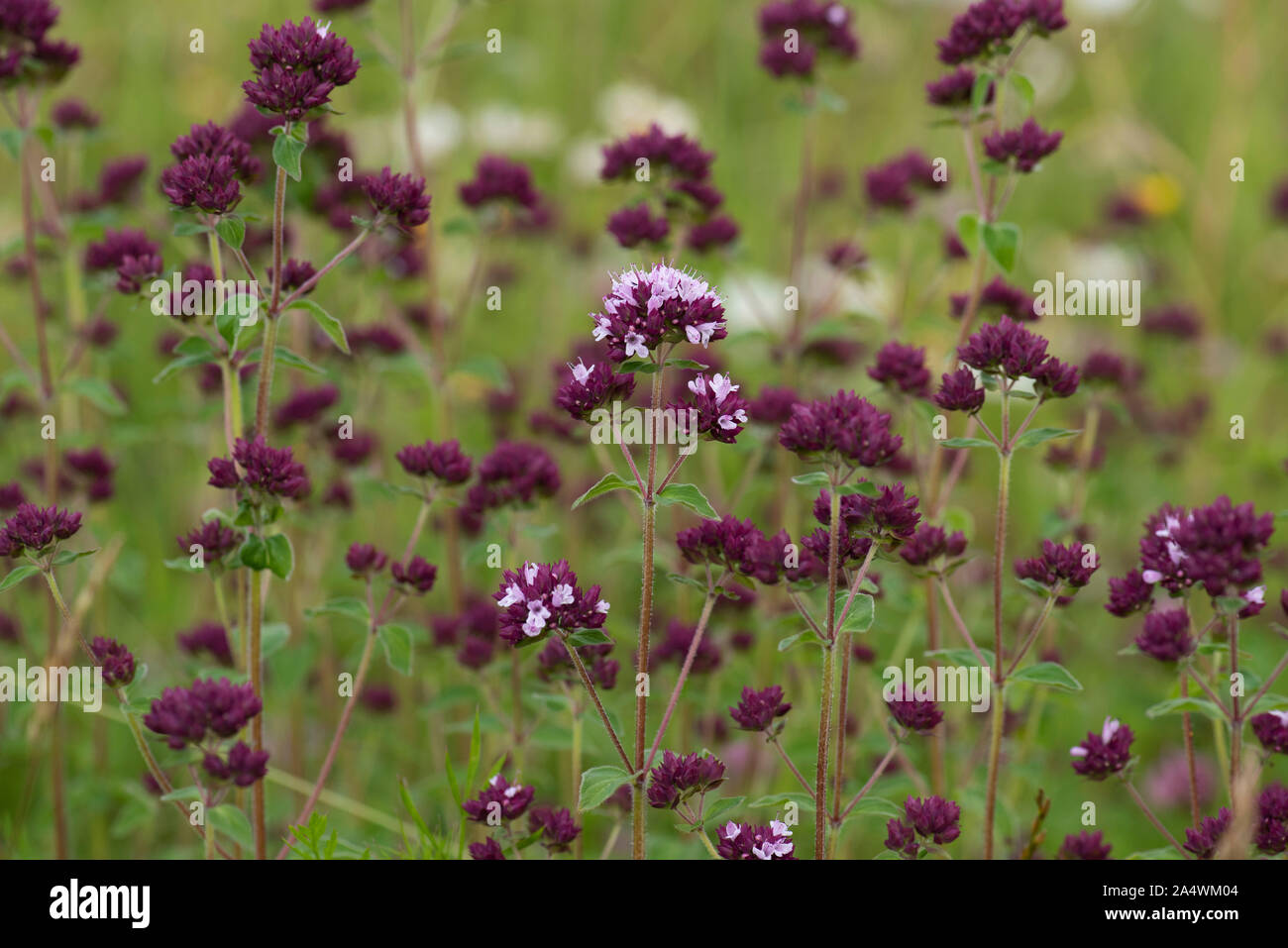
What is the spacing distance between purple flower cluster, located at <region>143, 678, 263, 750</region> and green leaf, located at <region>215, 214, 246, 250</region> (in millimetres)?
950

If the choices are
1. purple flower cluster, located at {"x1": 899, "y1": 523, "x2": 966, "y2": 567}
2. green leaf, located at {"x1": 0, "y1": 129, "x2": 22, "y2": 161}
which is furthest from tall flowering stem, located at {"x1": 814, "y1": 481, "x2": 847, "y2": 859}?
green leaf, located at {"x1": 0, "y1": 129, "x2": 22, "y2": 161}

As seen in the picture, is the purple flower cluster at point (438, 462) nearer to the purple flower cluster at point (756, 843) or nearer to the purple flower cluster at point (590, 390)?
the purple flower cluster at point (590, 390)

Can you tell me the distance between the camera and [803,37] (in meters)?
3.91

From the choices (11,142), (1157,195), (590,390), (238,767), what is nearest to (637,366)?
A: (590,390)

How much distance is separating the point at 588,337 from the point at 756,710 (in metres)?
2.96

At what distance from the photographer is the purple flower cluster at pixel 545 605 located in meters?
2.27

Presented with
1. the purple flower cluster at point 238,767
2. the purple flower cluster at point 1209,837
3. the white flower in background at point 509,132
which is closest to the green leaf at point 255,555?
the purple flower cluster at point 238,767

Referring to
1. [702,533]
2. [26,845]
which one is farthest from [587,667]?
[26,845]

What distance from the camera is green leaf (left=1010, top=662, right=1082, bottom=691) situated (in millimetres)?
2498

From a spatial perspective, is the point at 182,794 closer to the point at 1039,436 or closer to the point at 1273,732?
the point at 1039,436

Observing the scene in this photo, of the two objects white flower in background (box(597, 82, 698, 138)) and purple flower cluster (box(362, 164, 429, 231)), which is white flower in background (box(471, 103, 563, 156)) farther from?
purple flower cluster (box(362, 164, 429, 231))

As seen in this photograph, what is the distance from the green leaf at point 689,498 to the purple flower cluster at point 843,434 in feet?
0.68
